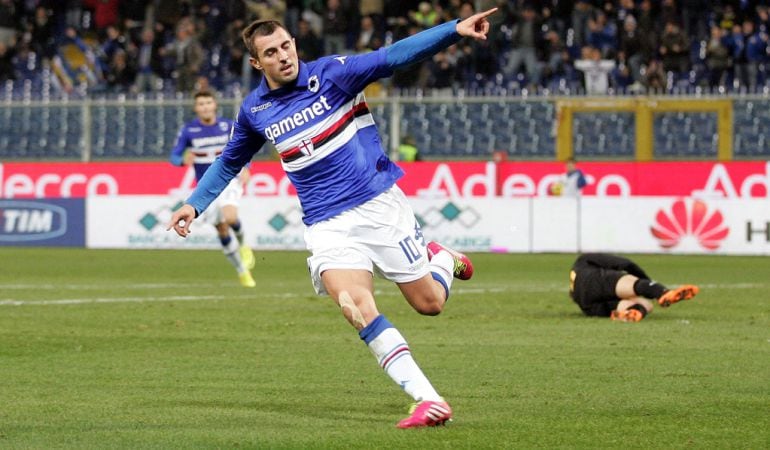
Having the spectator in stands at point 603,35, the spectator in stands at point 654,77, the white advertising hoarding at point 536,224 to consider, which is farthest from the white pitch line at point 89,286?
the spectator in stands at point 603,35

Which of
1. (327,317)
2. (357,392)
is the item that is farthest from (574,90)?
(357,392)

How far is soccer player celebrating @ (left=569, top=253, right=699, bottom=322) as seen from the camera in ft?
44.9

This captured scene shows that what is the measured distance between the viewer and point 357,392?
9062mm

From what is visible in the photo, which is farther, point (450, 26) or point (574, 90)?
point (574, 90)

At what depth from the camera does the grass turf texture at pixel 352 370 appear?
7.42 m

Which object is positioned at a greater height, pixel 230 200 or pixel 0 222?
pixel 230 200

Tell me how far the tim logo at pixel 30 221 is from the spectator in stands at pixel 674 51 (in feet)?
38.2

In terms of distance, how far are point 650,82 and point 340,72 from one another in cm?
2064

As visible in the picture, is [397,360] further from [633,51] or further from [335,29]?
[335,29]

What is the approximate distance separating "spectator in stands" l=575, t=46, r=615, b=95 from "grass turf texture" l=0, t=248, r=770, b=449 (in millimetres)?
9906

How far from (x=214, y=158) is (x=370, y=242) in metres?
11.8

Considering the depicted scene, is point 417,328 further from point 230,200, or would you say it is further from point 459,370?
point 230,200

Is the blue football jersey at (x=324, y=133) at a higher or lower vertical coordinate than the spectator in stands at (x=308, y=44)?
higher

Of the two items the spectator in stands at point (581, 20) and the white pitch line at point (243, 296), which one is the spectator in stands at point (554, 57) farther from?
the white pitch line at point (243, 296)
